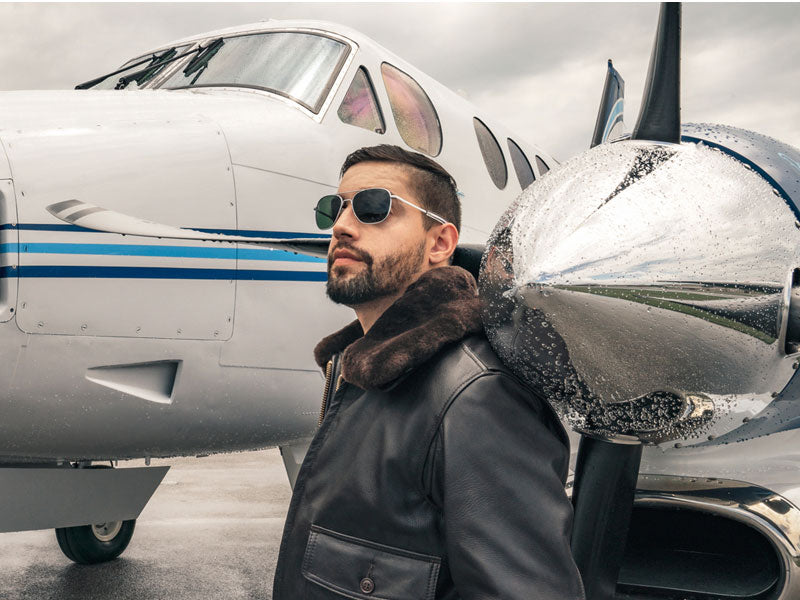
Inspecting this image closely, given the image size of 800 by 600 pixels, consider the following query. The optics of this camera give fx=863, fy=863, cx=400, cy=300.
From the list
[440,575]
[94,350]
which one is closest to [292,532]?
[440,575]

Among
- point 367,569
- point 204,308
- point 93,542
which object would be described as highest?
point 367,569

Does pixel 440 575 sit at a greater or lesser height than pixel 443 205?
lesser

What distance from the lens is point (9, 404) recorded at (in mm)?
3100

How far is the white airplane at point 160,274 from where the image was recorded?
3119mm

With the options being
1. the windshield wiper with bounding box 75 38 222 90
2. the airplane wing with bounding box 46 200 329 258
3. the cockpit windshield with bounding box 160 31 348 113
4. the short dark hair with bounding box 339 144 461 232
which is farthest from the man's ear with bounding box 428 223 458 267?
the windshield wiper with bounding box 75 38 222 90

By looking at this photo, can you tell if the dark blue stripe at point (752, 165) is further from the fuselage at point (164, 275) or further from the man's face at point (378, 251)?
the fuselage at point (164, 275)

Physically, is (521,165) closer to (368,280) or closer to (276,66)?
(276,66)

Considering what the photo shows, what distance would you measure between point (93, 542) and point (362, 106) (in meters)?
3.60

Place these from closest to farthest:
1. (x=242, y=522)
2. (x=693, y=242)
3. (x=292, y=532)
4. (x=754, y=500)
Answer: (x=693, y=242) < (x=292, y=532) < (x=754, y=500) < (x=242, y=522)

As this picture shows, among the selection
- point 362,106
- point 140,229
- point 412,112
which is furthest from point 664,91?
point 412,112

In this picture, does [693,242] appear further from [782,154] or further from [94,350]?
[94,350]

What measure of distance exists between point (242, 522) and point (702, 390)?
643 centimetres

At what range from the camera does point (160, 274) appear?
11.2ft

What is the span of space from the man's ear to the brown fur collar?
4.7 inches
